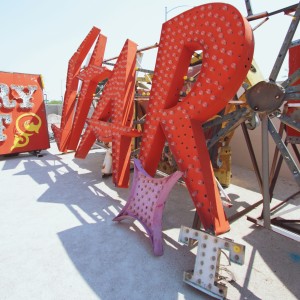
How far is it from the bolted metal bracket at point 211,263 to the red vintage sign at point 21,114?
7.52m

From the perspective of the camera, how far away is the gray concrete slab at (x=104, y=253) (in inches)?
99.4

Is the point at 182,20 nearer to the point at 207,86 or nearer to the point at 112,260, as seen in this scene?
the point at 207,86

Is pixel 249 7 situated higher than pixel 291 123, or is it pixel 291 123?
pixel 249 7

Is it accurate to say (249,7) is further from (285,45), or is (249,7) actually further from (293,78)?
(293,78)

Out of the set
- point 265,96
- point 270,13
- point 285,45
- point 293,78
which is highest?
point 270,13

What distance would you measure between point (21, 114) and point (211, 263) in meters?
7.82

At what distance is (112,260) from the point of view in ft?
9.75

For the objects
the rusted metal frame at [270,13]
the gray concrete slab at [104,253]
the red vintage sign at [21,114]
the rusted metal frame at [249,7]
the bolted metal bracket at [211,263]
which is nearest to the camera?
the bolted metal bracket at [211,263]

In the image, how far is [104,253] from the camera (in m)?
3.11

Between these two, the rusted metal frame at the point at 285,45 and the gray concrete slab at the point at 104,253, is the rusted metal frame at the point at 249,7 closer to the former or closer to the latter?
the rusted metal frame at the point at 285,45

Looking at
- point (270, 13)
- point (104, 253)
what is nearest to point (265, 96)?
point (270, 13)

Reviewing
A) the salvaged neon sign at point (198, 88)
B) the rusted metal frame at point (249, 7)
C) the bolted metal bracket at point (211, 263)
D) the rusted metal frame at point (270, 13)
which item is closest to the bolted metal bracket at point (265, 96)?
the salvaged neon sign at point (198, 88)

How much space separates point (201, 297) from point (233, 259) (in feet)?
1.67

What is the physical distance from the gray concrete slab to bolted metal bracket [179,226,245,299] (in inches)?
4.3
